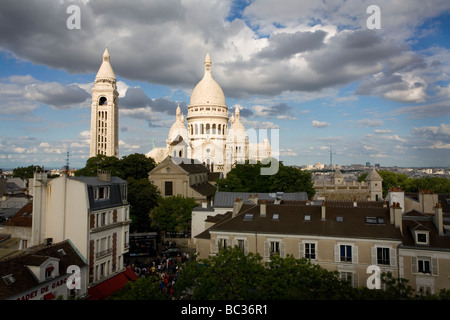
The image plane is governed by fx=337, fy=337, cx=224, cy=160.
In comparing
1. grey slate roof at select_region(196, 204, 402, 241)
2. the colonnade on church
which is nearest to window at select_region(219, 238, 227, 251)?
grey slate roof at select_region(196, 204, 402, 241)

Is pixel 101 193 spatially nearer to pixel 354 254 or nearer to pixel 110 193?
pixel 110 193

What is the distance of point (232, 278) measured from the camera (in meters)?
18.5

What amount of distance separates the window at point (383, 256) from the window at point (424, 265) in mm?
1843

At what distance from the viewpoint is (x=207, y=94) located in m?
107

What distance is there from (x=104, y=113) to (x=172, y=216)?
258 feet

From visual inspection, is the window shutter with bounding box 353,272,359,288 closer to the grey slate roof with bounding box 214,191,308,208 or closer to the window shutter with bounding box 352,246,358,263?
the window shutter with bounding box 352,246,358,263

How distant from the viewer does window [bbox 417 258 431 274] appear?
22.7 m

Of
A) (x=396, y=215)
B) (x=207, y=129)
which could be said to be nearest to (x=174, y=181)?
(x=207, y=129)

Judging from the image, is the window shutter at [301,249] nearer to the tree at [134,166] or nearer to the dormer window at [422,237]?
the dormer window at [422,237]

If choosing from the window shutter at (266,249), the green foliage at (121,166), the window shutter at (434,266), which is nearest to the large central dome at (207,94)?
the green foliage at (121,166)

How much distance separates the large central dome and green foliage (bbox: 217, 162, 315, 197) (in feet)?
150

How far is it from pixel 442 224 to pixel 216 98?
292 feet

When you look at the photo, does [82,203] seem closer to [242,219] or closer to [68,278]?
[68,278]
